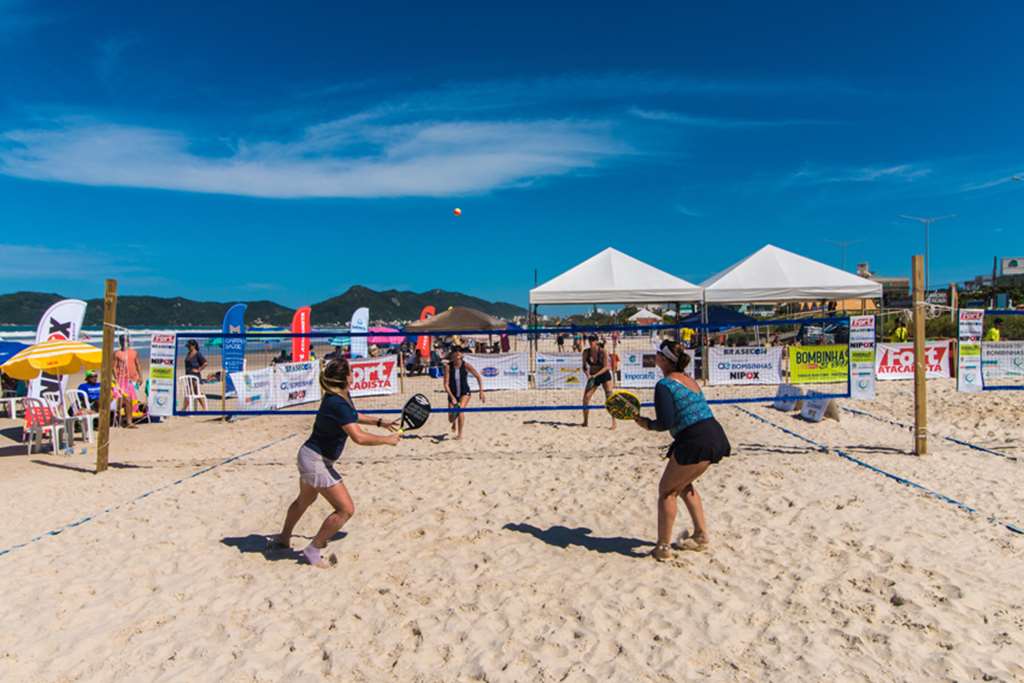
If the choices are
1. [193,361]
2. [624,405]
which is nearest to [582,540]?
[624,405]

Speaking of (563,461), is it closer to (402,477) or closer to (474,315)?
(402,477)

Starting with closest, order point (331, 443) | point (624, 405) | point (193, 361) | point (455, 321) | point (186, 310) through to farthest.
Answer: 1. point (331, 443)
2. point (624, 405)
3. point (193, 361)
4. point (455, 321)
5. point (186, 310)

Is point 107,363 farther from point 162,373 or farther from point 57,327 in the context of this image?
point 57,327

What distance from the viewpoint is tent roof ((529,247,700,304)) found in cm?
1589

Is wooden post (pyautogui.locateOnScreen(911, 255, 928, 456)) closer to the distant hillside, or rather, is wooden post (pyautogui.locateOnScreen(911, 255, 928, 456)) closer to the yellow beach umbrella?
the yellow beach umbrella

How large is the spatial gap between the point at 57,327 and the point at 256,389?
3.60m

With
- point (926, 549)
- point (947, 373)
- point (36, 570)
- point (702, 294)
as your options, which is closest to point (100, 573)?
point (36, 570)

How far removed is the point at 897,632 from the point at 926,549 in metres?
1.35

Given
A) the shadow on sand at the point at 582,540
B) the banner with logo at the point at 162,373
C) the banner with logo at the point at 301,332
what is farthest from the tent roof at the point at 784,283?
the banner with logo at the point at 162,373

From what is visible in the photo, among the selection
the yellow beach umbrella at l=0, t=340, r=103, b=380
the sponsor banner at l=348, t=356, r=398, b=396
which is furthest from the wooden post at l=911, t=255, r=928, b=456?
the yellow beach umbrella at l=0, t=340, r=103, b=380

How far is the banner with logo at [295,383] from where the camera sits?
13.1 m

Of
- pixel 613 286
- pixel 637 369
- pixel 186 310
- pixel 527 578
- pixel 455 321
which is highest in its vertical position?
pixel 186 310

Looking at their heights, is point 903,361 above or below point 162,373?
above

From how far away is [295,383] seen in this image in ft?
44.1
